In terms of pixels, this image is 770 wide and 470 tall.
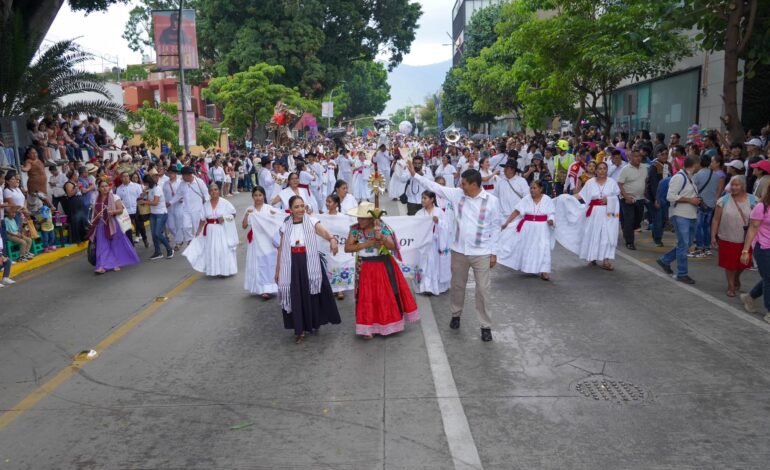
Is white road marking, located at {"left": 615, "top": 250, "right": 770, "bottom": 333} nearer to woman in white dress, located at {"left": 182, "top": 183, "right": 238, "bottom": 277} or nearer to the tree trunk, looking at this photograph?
the tree trunk

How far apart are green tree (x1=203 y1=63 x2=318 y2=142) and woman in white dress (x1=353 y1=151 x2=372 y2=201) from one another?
15.6 m

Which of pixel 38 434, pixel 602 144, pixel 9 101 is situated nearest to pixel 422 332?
pixel 38 434

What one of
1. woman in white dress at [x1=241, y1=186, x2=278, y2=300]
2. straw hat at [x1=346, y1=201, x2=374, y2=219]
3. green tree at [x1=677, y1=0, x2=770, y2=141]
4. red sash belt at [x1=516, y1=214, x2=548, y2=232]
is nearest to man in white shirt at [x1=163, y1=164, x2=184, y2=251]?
woman in white dress at [x1=241, y1=186, x2=278, y2=300]

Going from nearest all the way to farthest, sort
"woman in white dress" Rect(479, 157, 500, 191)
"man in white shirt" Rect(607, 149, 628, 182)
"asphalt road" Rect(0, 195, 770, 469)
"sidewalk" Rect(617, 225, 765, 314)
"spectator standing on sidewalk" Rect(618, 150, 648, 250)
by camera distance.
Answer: "asphalt road" Rect(0, 195, 770, 469) → "sidewalk" Rect(617, 225, 765, 314) → "spectator standing on sidewalk" Rect(618, 150, 648, 250) → "man in white shirt" Rect(607, 149, 628, 182) → "woman in white dress" Rect(479, 157, 500, 191)

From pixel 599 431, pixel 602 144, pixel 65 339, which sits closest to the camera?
pixel 599 431

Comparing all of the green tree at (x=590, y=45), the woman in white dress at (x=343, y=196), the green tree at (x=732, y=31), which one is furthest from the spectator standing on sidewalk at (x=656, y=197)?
the woman in white dress at (x=343, y=196)

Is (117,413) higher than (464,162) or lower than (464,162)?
lower

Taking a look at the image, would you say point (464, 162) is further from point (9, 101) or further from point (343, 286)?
point (9, 101)

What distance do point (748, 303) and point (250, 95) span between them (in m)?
31.3

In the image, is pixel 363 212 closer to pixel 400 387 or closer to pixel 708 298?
pixel 400 387

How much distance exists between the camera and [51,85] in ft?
58.9

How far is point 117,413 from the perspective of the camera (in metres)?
→ 5.43

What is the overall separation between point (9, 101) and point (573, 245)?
45.9 feet

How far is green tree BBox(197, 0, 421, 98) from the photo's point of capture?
39.6 meters
